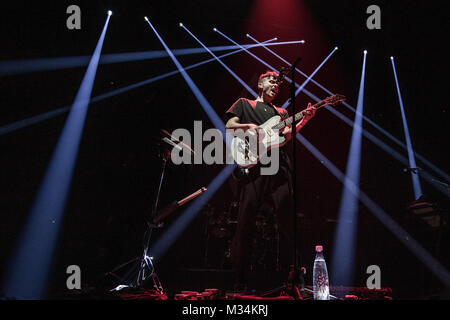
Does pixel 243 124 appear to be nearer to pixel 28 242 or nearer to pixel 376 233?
pixel 376 233

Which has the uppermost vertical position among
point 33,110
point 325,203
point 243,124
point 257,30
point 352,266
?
point 257,30

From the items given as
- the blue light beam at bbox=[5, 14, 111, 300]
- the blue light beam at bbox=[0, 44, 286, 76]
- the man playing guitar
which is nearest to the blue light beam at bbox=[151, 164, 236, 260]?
the blue light beam at bbox=[5, 14, 111, 300]

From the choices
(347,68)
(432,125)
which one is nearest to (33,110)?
(347,68)

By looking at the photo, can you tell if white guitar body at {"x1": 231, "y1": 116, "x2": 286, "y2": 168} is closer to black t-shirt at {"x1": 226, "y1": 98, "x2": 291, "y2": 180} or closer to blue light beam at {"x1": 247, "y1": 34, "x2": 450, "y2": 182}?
black t-shirt at {"x1": 226, "y1": 98, "x2": 291, "y2": 180}

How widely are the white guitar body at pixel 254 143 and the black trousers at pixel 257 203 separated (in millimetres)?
140

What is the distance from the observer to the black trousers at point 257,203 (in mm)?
2643

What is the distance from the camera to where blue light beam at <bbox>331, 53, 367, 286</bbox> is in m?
4.09

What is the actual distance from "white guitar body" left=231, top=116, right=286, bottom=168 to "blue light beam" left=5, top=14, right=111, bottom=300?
8.36 ft

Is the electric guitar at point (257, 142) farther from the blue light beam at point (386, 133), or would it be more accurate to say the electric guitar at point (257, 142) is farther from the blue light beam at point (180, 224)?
the blue light beam at point (386, 133)

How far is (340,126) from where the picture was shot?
5.36 meters

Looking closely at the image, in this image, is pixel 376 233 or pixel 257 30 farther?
pixel 257 30

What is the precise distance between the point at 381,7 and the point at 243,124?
354 cm

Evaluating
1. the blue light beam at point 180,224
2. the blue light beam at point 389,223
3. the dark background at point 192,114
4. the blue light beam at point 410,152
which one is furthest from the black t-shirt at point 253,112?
the blue light beam at point 410,152

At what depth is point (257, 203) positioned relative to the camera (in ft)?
9.06
